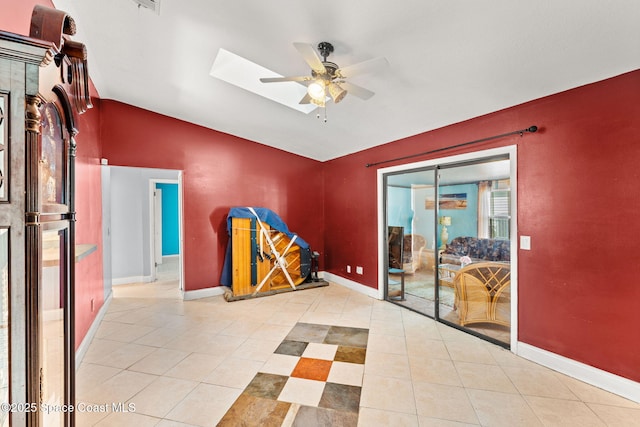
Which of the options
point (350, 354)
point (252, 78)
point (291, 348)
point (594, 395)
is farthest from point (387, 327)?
point (252, 78)

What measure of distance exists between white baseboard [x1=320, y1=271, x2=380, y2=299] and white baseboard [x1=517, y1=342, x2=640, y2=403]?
2.10 meters

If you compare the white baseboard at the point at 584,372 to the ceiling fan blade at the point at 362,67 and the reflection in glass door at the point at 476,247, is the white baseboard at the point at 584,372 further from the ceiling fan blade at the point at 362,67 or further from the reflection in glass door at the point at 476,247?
the ceiling fan blade at the point at 362,67

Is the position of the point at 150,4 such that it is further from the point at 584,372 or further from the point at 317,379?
the point at 584,372

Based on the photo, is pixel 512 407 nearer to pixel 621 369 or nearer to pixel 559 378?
pixel 559 378

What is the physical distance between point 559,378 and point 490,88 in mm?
2608

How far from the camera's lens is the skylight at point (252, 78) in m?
2.92

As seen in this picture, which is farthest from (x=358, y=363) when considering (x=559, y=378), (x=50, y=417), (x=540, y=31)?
(x=540, y=31)

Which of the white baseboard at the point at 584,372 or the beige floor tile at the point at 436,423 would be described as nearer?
the beige floor tile at the point at 436,423

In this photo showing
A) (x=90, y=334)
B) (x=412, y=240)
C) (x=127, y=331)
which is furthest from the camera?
(x=412, y=240)

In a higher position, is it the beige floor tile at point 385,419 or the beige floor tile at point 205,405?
the beige floor tile at point 205,405

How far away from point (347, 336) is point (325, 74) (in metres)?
2.70

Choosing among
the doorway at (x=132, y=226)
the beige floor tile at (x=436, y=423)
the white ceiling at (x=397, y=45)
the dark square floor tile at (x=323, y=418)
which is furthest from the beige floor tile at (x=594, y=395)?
the doorway at (x=132, y=226)

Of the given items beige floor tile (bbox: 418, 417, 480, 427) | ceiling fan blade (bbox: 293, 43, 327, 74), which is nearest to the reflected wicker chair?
beige floor tile (bbox: 418, 417, 480, 427)

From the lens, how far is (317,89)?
7.27ft
